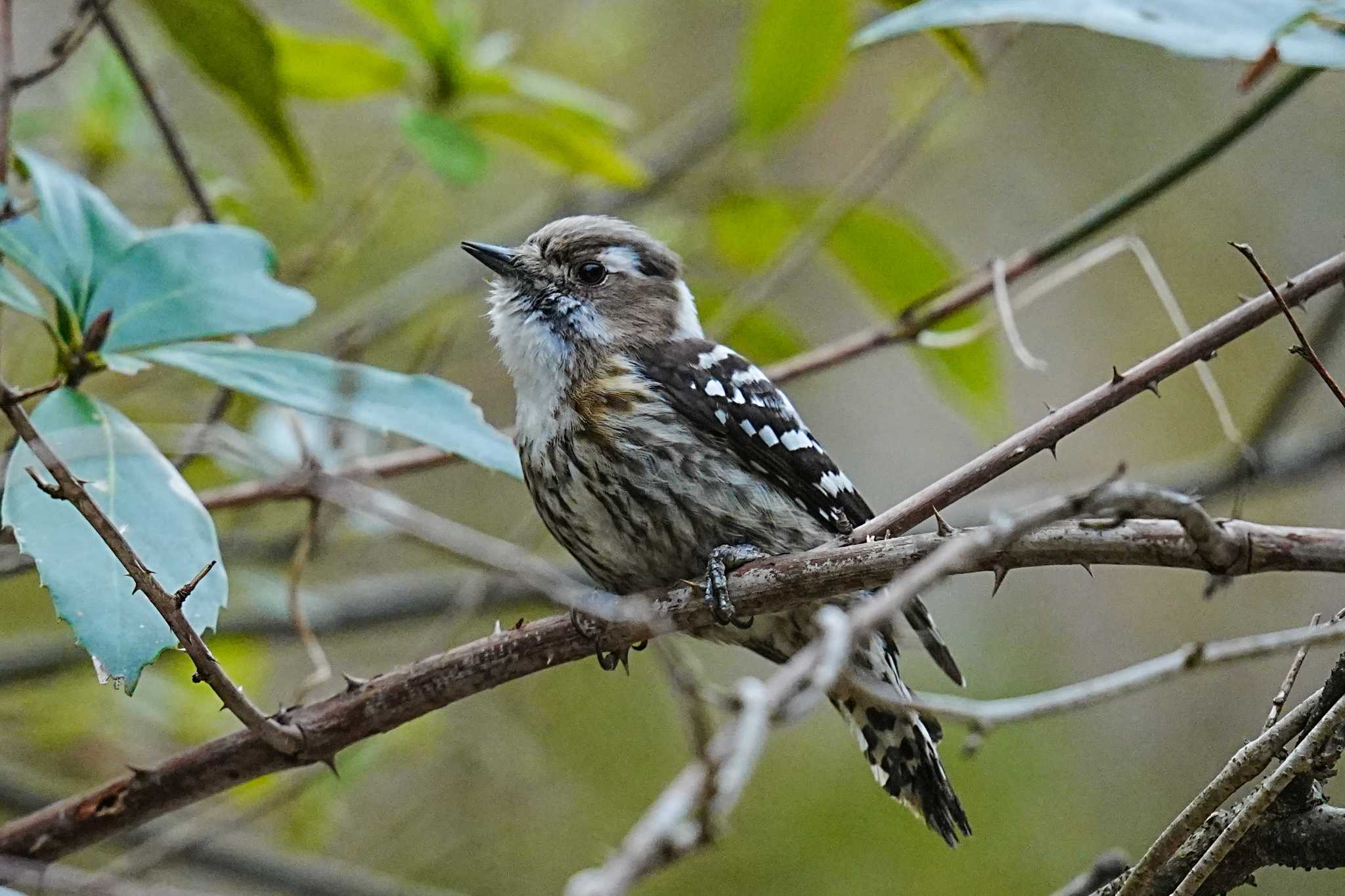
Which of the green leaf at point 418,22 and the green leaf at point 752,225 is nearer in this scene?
the green leaf at point 418,22

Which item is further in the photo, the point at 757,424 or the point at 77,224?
the point at 757,424

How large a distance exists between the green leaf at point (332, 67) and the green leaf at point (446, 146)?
0.55 feet

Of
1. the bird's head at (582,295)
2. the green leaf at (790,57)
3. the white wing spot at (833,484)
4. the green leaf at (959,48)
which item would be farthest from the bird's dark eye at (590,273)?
the green leaf at (959,48)

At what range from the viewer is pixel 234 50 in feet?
9.18

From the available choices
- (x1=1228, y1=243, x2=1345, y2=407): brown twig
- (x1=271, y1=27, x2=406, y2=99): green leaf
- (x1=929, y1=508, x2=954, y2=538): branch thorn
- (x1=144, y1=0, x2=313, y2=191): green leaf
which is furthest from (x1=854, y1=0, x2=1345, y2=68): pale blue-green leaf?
(x1=271, y1=27, x2=406, y2=99): green leaf

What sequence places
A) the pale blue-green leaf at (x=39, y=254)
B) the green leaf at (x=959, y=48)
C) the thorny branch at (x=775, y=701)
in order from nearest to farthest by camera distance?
1. the thorny branch at (x=775, y=701)
2. the pale blue-green leaf at (x=39, y=254)
3. the green leaf at (x=959, y=48)

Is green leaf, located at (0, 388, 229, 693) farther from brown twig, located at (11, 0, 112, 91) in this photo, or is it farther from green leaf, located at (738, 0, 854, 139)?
green leaf, located at (738, 0, 854, 139)

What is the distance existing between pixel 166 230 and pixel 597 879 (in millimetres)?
1853

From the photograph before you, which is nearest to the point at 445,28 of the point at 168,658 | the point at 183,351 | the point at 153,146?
the point at 153,146

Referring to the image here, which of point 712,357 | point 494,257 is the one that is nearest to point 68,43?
point 494,257

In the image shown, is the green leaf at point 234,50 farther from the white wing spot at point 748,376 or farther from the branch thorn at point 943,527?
the branch thorn at point 943,527

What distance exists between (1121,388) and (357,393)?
1.22 m

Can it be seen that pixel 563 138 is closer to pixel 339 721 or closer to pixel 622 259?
pixel 622 259

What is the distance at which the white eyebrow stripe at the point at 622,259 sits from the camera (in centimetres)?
353
